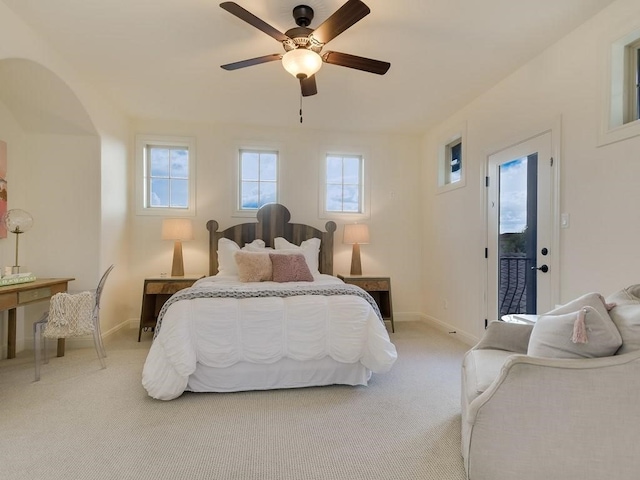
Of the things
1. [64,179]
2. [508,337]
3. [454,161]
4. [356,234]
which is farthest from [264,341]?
[454,161]

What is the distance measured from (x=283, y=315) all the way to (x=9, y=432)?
5.78 feet

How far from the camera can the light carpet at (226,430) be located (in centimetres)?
172

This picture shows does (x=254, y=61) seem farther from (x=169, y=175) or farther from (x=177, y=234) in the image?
(x=169, y=175)

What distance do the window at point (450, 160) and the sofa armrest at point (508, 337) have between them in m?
2.39

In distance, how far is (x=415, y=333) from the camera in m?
4.31

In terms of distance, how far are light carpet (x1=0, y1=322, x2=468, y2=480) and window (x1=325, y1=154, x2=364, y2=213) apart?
256 cm

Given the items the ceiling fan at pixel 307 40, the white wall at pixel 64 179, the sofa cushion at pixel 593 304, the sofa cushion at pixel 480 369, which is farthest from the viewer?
the white wall at pixel 64 179

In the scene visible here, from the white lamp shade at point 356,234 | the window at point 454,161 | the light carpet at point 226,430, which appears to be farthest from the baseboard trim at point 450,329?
the window at point 454,161

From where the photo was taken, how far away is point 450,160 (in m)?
4.57

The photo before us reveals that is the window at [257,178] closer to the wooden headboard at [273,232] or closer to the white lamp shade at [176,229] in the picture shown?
the wooden headboard at [273,232]

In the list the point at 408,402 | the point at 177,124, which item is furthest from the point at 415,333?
the point at 177,124

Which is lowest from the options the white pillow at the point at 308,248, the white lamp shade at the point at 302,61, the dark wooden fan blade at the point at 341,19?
the white pillow at the point at 308,248

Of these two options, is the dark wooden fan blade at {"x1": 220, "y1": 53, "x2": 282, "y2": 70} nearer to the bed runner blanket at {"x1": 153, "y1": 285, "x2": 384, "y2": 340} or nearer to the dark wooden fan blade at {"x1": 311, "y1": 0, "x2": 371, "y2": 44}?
the dark wooden fan blade at {"x1": 311, "y1": 0, "x2": 371, "y2": 44}

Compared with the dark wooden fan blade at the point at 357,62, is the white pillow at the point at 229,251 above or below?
below
